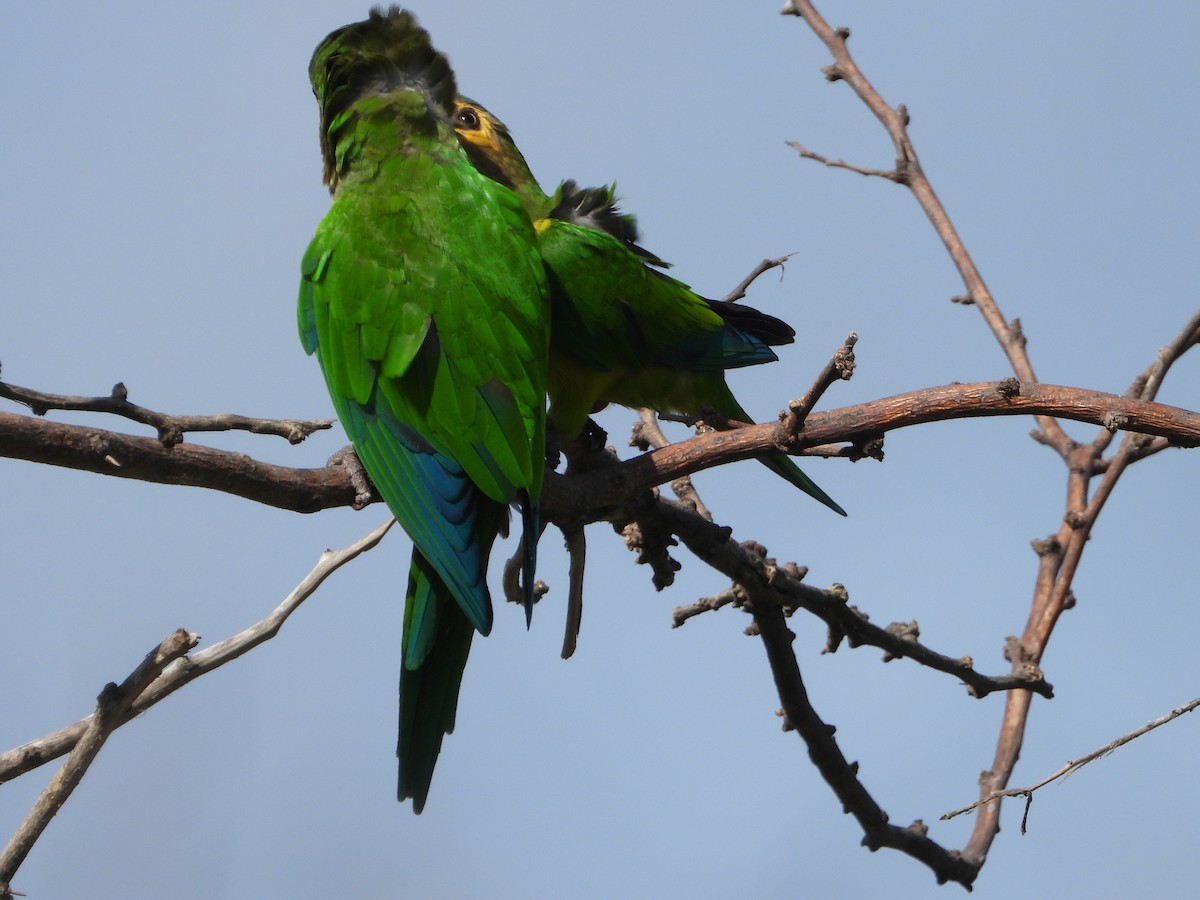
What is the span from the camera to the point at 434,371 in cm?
228

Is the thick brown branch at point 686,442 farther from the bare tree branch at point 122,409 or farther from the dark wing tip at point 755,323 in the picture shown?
the dark wing tip at point 755,323

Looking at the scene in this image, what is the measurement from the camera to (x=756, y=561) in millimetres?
2549

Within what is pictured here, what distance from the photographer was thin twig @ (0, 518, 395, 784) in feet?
5.65

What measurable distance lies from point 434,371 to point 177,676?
2.48 ft

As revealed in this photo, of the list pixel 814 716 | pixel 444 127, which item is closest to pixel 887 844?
pixel 814 716

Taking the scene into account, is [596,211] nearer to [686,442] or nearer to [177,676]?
[686,442]

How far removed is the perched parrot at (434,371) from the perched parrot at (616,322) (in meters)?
0.17

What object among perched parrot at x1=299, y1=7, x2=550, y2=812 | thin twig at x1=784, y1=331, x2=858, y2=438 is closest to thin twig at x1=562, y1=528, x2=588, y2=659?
perched parrot at x1=299, y1=7, x2=550, y2=812

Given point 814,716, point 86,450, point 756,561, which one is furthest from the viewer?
point 814,716

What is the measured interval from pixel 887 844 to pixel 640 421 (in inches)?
47.8

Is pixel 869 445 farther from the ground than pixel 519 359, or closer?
closer

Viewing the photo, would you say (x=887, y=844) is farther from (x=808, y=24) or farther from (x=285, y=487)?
(x=808, y=24)

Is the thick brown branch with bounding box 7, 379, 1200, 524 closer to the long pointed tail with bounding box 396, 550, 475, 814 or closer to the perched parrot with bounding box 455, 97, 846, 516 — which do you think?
the long pointed tail with bounding box 396, 550, 475, 814

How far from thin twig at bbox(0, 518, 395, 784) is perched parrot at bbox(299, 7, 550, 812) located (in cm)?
24
